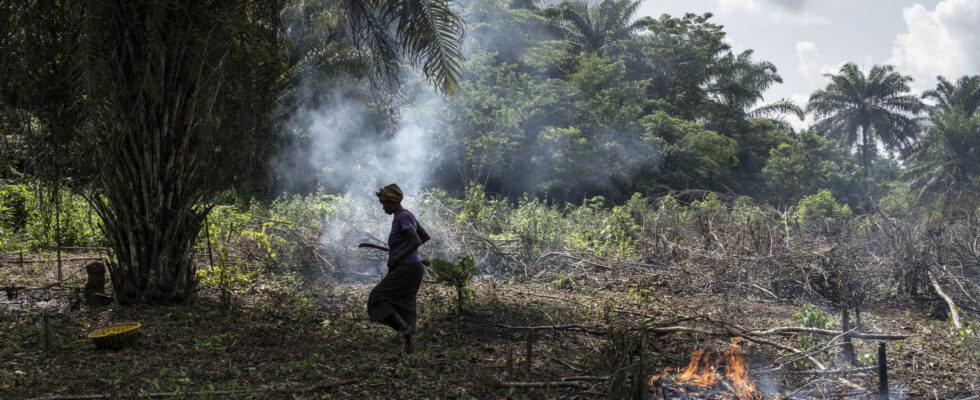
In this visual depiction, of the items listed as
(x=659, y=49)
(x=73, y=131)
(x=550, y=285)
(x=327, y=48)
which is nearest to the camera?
(x=73, y=131)

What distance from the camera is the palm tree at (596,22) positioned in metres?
30.0

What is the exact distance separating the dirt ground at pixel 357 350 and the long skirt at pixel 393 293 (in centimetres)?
33

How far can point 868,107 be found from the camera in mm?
38188

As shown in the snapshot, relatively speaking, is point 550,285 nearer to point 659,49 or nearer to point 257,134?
point 257,134

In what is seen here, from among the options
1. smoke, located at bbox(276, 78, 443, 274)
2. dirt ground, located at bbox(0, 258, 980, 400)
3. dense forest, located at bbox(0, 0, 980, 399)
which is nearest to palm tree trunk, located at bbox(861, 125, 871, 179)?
dense forest, located at bbox(0, 0, 980, 399)

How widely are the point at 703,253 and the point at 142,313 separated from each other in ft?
25.0

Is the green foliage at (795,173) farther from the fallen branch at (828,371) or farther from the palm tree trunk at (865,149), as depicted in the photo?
the fallen branch at (828,371)

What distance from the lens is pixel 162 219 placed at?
5.59 metres

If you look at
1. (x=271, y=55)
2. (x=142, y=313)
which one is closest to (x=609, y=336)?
(x=142, y=313)

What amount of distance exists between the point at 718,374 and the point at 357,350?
9.75ft

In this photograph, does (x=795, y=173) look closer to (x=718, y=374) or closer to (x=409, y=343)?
(x=718, y=374)

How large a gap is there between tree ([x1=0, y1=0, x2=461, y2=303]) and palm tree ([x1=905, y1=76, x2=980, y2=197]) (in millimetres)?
31967

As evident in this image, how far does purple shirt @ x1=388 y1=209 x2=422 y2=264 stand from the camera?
4.85 metres

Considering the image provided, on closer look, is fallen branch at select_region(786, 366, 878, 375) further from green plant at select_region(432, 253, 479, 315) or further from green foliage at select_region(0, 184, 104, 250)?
green foliage at select_region(0, 184, 104, 250)
